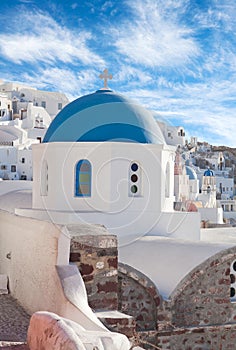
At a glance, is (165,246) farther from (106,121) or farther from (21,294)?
(21,294)

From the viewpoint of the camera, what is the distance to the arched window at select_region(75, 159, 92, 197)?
8.44 meters

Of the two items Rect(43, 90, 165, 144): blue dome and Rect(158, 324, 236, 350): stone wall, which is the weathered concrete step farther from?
Rect(43, 90, 165, 144): blue dome

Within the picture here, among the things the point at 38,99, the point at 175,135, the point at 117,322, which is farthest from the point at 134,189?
the point at 175,135

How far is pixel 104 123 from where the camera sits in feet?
28.1

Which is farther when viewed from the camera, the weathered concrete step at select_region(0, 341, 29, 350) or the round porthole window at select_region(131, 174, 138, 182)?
the round porthole window at select_region(131, 174, 138, 182)

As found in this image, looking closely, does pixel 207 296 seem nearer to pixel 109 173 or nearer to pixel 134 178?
pixel 134 178

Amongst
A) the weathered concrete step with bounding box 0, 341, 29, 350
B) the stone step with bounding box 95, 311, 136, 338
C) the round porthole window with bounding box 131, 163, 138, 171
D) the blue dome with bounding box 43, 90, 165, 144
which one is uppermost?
the blue dome with bounding box 43, 90, 165, 144

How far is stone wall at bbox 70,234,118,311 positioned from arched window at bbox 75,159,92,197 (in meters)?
4.45

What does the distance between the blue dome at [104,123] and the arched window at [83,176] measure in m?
0.43

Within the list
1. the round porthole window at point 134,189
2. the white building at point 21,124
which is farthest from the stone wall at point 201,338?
the white building at point 21,124

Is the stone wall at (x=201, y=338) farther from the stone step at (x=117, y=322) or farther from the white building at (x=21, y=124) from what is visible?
the white building at (x=21, y=124)

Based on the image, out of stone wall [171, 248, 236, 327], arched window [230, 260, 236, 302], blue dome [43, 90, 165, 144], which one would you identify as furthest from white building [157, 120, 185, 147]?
stone wall [171, 248, 236, 327]

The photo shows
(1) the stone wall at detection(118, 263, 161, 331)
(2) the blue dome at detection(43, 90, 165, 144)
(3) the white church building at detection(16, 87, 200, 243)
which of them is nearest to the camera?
(1) the stone wall at detection(118, 263, 161, 331)

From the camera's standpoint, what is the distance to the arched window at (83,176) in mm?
8438
